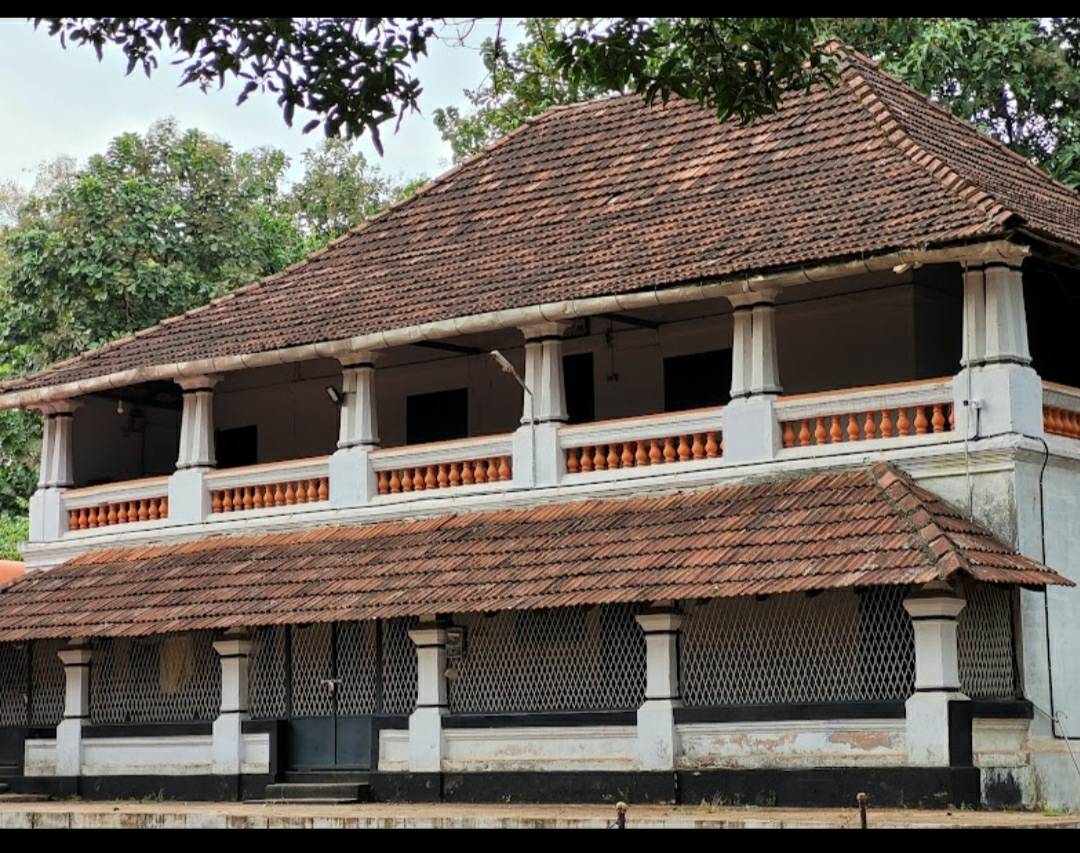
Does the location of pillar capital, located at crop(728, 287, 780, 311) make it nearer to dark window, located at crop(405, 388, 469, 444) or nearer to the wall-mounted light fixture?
the wall-mounted light fixture

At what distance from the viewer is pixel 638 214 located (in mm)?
19266

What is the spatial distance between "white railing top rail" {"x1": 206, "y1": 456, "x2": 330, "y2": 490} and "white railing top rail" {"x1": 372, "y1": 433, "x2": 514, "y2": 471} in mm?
637

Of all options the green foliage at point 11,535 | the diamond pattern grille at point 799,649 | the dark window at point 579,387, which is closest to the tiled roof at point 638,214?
the dark window at point 579,387

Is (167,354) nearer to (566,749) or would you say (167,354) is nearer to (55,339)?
(566,749)

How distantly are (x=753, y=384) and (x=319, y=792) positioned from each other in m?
5.03

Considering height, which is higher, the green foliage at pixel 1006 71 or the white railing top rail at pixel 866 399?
the green foliage at pixel 1006 71

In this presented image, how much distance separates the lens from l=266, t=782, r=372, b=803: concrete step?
18125 mm

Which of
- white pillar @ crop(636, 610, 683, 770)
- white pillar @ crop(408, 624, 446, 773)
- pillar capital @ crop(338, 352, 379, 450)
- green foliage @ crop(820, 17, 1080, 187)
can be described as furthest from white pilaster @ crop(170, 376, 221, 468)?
green foliage @ crop(820, 17, 1080, 187)

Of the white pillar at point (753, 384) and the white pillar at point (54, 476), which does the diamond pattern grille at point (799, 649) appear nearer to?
the white pillar at point (753, 384)

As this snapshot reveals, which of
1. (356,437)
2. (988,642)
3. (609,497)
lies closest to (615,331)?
(609,497)

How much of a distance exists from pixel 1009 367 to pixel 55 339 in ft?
59.3

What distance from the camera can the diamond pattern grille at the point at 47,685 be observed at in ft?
69.1

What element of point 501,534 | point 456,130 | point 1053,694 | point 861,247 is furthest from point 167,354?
point 456,130

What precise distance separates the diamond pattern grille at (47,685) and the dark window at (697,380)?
6.41 m
